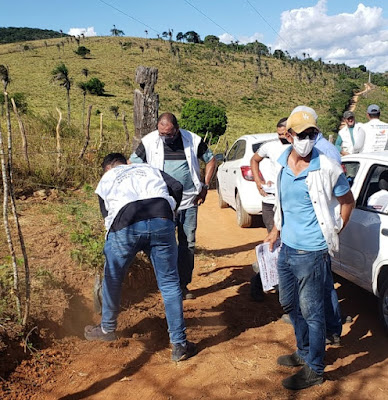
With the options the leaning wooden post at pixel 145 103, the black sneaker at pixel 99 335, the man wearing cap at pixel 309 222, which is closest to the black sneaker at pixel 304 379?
the man wearing cap at pixel 309 222

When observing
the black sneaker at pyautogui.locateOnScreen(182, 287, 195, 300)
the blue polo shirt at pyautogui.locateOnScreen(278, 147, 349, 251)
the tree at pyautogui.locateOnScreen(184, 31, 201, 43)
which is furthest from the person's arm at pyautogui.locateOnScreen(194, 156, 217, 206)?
the tree at pyautogui.locateOnScreen(184, 31, 201, 43)

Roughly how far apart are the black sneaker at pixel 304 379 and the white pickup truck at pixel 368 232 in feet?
3.51

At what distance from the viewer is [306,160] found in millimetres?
2814

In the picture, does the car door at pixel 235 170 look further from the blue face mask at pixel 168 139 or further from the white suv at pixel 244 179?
the blue face mask at pixel 168 139

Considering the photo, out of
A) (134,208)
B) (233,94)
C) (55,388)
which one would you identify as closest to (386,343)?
(134,208)

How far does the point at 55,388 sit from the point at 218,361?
1.22 metres

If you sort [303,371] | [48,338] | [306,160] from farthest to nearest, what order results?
[48,338]
[303,371]
[306,160]

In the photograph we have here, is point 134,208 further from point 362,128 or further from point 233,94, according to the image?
point 233,94

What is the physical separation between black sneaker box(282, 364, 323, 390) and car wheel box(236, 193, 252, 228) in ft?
15.3

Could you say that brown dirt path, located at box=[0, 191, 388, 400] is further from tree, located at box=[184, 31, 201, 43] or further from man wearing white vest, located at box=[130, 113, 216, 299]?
tree, located at box=[184, 31, 201, 43]

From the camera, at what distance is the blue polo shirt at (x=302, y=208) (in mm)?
2807

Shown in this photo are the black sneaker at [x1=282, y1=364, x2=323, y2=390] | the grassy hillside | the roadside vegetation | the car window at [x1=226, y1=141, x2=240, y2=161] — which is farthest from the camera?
the grassy hillside

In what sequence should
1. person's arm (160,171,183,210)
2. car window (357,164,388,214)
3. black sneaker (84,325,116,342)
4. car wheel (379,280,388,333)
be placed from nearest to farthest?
person's arm (160,171,183,210)
black sneaker (84,325,116,342)
car wheel (379,280,388,333)
car window (357,164,388,214)

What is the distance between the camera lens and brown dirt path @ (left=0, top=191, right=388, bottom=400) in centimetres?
310
